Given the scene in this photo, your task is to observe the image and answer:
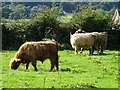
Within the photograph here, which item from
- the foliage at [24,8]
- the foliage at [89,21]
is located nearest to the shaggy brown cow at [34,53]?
the foliage at [89,21]

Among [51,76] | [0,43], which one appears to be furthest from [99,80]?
[0,43]

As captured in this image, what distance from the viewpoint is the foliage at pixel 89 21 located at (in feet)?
150

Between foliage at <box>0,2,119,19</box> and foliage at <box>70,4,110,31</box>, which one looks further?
foliage at <box>0,2,119,19</box>

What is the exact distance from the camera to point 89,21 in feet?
151

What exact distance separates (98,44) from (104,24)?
1113 cm

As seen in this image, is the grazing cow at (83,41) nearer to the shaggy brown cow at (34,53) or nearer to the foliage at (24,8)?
the shaggy brown cow at (34,53)

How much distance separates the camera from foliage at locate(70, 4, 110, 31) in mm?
45750

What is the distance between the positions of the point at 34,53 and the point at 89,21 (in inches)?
990

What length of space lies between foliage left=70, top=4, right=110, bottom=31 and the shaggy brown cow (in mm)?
23980

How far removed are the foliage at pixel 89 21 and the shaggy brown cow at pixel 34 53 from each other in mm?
23980

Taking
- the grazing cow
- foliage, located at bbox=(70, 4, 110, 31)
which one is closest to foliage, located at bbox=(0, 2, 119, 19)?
foliage, located at bbox=(70, 4, 110, 31)

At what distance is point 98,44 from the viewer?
118 ft

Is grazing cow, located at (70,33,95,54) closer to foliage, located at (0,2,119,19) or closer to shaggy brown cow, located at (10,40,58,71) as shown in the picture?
shaggy brown cow, located at (10,40,58,71)

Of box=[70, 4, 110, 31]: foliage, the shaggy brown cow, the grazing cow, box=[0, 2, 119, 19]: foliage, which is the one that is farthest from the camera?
box=[0, 2, 119, 19]: foliage
